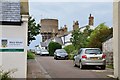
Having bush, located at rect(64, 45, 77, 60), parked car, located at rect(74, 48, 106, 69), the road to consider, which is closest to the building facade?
bush, located at rect(64, 45, 77, 60)

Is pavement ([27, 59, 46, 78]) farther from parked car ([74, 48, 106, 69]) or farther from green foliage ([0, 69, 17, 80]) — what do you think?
green foliage ([0, 69, 17, 80])

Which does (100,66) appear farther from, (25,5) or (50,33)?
(50,33)

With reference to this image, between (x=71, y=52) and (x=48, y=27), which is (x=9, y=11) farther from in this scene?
(x=48, y=27)

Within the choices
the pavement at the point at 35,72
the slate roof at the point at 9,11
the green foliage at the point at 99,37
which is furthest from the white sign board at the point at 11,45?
the green foliage at the point at 99,37

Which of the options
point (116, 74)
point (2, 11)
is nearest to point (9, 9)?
point (2, 11)

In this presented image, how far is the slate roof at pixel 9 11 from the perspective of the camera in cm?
1292

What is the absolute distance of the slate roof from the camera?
42.4ft

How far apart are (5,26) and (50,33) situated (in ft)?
274

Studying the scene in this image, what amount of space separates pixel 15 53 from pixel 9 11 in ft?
5.84

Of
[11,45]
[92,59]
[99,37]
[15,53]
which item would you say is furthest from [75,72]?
[99,37]

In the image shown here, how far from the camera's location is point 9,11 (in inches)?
512

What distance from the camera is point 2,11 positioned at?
1292 centimetres

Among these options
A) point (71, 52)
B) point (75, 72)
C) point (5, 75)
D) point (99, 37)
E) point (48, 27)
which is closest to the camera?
point (5, 75)

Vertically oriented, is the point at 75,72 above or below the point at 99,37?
below
